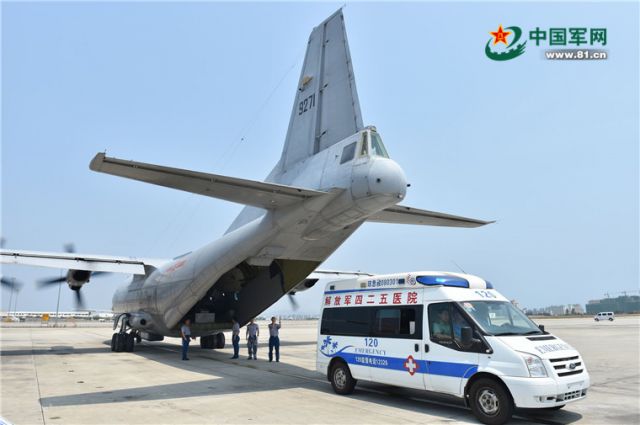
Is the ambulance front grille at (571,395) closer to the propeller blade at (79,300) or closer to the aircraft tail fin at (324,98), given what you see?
the aircraft tail fin at (324,98)

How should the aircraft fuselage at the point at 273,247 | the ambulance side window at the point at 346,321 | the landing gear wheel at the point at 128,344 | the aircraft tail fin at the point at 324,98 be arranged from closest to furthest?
the ambulance side window at the point at 346,321, the aircraft fuselage at the point at 273,247, the aircraft tail fin at the point at 324,98, the landing gear wheel at the point at 128,344

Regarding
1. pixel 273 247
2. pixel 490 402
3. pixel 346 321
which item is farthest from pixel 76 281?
pixel 490 402

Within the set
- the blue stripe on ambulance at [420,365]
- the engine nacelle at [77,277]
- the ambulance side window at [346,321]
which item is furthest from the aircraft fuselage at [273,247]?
the blue stripe on ambulance at [420,365]

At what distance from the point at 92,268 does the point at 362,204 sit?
14.4 m

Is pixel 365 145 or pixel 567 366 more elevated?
pixel 365 145

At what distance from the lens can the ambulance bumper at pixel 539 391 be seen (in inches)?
300

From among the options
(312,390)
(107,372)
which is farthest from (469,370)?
(107,372)

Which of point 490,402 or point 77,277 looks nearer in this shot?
point 490,402

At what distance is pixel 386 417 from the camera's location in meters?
8.52

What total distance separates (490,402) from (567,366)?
1479 millimetres

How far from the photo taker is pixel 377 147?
39.1 ft

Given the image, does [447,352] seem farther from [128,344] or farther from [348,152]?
[128,344]

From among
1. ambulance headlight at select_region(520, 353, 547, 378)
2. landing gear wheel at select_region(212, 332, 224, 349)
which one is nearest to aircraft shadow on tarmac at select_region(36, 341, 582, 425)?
ambulance headlight at select_region(520, 353, 547, 378)

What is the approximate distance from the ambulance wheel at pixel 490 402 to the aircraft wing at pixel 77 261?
1709cm
